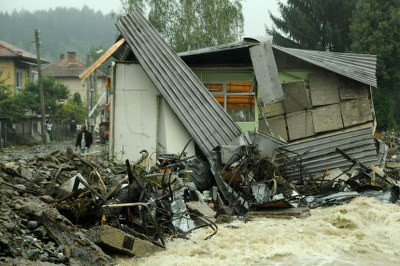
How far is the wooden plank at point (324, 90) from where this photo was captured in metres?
16.5

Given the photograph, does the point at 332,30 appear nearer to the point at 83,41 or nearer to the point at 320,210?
the point at 320,210

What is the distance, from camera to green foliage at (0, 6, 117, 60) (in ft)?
434

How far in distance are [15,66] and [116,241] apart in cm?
3774

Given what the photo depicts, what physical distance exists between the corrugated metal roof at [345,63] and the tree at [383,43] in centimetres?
1534

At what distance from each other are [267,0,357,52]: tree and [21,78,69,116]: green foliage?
16377 millimetres

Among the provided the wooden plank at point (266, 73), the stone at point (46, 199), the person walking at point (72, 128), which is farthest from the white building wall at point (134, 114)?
the person walking at point (72, 128)

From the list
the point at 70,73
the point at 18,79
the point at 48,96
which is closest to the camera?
the point at 48,96

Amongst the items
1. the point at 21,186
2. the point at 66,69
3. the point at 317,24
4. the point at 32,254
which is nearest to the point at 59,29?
the point at 66,69

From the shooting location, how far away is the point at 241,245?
28.4 feet

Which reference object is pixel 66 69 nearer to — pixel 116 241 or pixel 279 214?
pixel 279 214

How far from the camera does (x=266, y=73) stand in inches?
585

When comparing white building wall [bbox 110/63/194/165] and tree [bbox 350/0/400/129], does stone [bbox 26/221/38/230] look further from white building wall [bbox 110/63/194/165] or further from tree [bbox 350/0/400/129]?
tree [bbox 350/0/400/129]

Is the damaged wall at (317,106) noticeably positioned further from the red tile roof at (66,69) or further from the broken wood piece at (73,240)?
the red tile roof at (66,69)

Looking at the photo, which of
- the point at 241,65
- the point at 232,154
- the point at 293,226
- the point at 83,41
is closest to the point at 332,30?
the point at 241,65
